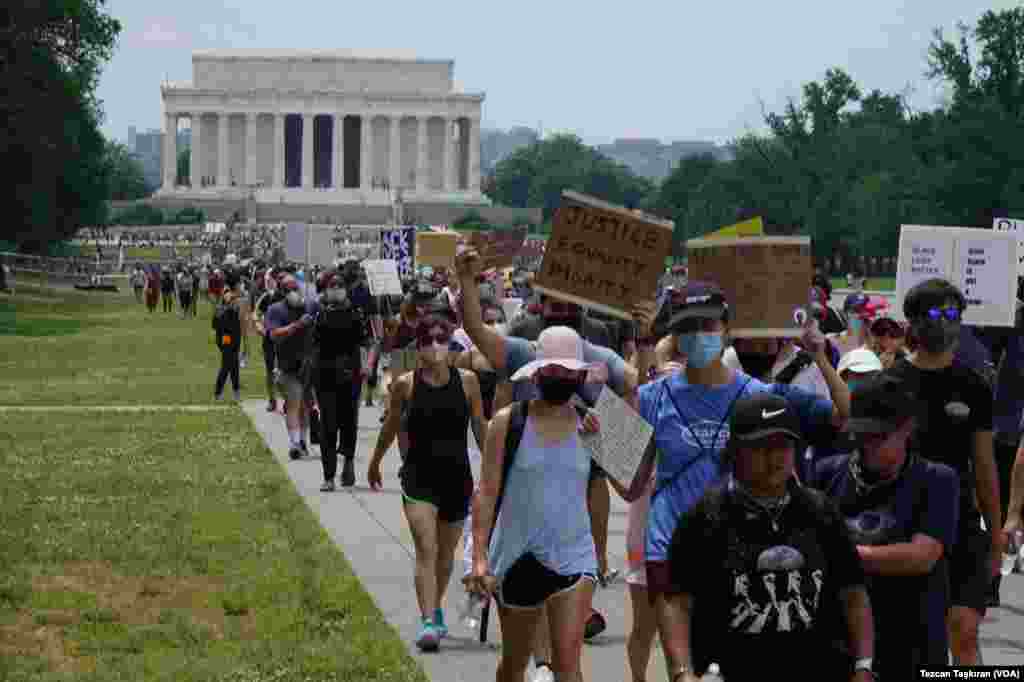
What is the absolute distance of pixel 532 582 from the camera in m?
8.74

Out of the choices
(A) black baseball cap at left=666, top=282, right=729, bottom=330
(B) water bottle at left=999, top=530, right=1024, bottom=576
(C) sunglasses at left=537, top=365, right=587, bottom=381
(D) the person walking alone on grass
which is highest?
(A) black baseball cap at left=666, top=282, right=729, bottom=330

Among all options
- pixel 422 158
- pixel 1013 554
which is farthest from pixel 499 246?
pixel 422 158

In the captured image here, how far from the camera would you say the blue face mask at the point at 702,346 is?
25.5 feet

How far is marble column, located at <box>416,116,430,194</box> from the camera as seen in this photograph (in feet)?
528

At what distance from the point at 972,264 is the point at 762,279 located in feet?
14.9

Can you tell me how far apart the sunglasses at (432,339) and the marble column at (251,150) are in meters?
150

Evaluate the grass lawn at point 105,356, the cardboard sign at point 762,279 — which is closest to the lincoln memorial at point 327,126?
the grass lawn at point 105,356

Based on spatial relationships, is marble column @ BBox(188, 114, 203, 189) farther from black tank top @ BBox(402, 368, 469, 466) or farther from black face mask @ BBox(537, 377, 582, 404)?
black face mask @ BBox(537, 377, 582, 404)

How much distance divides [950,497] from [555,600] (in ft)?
6.71

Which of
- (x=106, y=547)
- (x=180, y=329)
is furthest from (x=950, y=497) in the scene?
(x=180, y=329)

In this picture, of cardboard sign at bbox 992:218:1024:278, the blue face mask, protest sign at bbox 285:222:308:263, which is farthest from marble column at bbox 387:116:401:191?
the blue face mask

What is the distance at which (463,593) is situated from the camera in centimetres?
1335

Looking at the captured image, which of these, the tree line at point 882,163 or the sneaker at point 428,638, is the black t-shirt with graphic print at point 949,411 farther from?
the tree line at point 882,163

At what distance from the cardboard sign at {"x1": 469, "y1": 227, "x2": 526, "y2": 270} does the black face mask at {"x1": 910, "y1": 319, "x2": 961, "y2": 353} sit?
12791 millimetres
